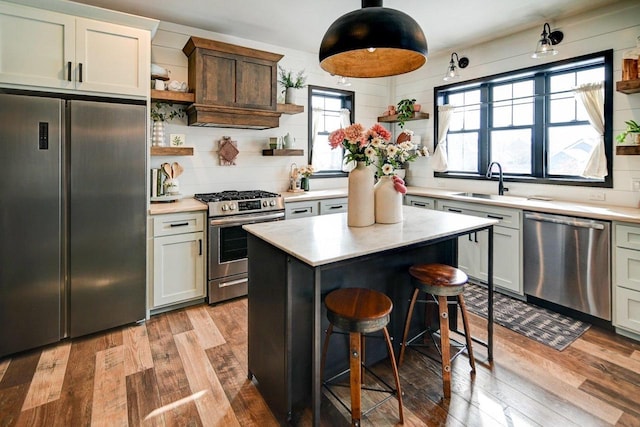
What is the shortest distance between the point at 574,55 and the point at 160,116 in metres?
4.22

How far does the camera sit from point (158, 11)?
3367 millimetres

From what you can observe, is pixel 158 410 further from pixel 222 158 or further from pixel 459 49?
pixel 459 49

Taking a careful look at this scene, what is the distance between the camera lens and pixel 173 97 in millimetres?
3428

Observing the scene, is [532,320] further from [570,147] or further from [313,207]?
[313,207]

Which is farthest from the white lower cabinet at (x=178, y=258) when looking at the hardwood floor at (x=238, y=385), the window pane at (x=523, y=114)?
the window pane at (x=523, y=114)

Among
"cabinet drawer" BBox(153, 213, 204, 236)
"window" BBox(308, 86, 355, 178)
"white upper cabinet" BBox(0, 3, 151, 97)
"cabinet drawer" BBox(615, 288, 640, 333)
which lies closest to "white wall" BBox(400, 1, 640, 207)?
"cabinet drawer" BBox(615, 288, 640, 333)

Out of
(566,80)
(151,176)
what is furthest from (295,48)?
(566,80)

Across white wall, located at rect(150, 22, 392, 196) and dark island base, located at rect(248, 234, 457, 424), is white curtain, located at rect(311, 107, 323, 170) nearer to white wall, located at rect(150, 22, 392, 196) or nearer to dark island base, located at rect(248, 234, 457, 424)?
white wall, located at rect(150, 22, 392, 196)

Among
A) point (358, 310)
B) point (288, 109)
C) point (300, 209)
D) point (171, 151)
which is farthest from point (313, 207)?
point (358, 310)

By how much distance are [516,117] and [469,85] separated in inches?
29.8

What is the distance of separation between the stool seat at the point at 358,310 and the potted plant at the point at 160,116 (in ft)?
8.50

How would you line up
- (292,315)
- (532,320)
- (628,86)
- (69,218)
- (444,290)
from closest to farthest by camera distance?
(292,315) < (444,290) < (69,218) < (628,86) < (532,320)

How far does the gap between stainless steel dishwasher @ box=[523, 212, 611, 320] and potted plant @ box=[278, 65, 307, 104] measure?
2.85 meters

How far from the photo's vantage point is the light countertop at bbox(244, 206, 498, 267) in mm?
1688
